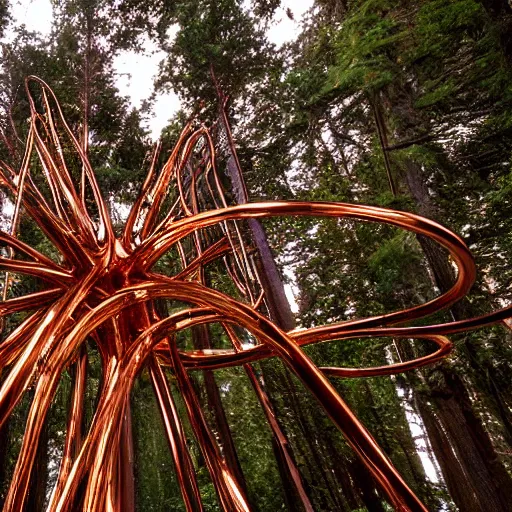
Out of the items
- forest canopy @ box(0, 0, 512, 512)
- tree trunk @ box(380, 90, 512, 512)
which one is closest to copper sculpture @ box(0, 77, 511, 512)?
forest canopy @ box(0, 0, 512, 512)

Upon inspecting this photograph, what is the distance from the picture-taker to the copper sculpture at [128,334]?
0.42 metres

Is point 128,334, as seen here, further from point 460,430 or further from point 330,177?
point 330,177

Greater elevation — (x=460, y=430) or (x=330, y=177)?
(x=330, y=177)

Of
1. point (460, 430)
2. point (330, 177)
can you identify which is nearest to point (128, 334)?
point (460, 430)

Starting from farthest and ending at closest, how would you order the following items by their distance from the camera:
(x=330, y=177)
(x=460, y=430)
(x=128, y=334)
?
(x=330, y=177), (x=460, y=430), (x=128, y=334)

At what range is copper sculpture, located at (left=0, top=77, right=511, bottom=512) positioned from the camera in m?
0.42

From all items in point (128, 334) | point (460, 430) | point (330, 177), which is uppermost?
point (330, 177)

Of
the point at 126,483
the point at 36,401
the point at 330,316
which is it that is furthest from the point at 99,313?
the point at 330,316

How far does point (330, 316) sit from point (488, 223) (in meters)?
1.68

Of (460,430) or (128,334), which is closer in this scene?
(128,334)

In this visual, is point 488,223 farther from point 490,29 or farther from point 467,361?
point 490,29

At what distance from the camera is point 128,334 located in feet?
2.40

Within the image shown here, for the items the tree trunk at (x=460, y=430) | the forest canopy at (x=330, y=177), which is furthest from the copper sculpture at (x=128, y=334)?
the tree trunk at (x=460, y=430)

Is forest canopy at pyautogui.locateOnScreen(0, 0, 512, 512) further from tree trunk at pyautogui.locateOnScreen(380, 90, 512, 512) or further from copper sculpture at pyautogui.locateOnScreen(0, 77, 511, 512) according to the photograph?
copper sculpture at pyautogui.locateOnScreen(0, 77, 511, 512)
